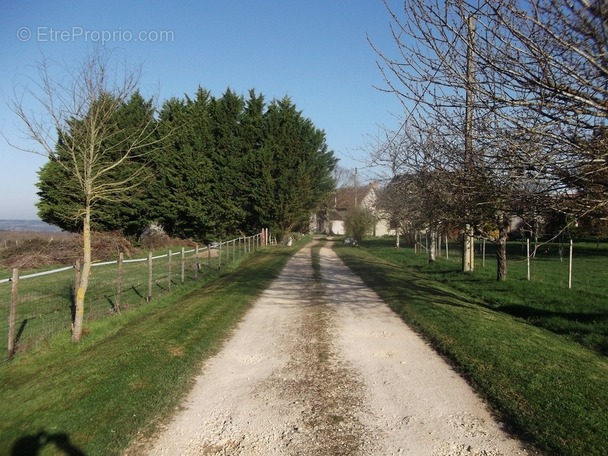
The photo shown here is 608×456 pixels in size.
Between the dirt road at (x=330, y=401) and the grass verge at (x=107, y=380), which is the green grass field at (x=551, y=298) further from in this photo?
the grass verge at (x=107, y=380)

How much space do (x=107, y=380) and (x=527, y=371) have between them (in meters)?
5.12

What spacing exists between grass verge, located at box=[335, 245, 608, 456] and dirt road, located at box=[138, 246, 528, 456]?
0.28 m

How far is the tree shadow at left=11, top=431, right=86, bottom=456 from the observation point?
4152mm

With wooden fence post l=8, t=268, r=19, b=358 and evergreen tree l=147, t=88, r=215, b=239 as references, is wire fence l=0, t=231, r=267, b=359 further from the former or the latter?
evergreen tree l=147, t=88, r=215, b=239

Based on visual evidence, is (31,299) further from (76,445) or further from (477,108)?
(477,108)

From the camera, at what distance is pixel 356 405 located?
5.01m

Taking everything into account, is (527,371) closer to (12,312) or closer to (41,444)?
(41,444)

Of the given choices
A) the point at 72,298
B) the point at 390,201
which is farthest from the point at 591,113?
the point at 390,201

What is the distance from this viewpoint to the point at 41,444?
4.31 metres

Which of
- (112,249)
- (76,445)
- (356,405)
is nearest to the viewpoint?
(76,445)

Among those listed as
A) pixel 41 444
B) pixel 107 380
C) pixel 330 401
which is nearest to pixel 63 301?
pixel 107 380

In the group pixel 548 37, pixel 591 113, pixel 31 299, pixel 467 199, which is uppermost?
pixel 548 37

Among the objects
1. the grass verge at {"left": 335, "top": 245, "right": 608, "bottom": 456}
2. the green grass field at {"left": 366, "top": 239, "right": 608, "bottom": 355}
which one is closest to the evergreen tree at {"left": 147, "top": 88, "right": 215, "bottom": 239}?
the green grass field at {"left": 366, "top": 239, "right": 608, "bottom": 355}

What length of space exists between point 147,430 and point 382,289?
9421mm
